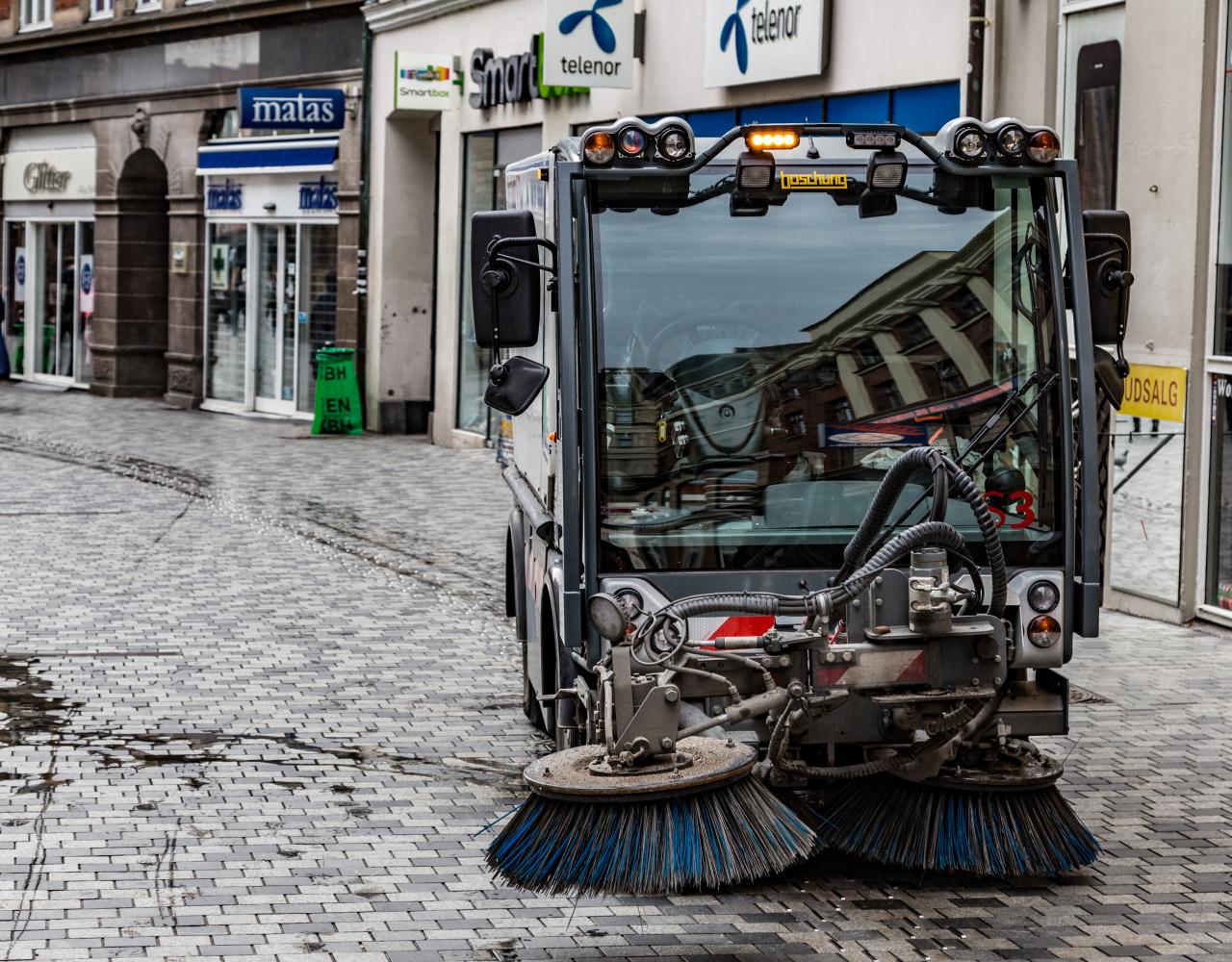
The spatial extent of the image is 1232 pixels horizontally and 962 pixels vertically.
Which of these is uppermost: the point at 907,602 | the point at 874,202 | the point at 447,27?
the point at 447,27

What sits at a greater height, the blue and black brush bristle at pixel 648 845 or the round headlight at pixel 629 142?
the round headlight at pixel 629 142

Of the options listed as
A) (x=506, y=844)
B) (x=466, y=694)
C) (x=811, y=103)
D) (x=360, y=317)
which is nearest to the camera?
(x=506, y=844)

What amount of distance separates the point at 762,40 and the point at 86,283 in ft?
62.8

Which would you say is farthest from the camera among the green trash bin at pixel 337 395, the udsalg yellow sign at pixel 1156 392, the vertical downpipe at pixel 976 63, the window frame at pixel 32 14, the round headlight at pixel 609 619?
the window frame at pixel 32 14

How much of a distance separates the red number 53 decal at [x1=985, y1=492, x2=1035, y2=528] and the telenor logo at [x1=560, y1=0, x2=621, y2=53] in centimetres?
1316

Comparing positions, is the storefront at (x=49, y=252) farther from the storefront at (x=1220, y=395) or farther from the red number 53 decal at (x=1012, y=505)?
the red number 53 decal at (x=1012, y=505)

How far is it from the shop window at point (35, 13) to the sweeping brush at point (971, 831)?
31342 millimetres

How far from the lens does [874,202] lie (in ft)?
22.9

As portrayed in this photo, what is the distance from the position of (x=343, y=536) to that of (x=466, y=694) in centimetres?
592

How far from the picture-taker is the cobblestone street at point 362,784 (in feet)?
19.7

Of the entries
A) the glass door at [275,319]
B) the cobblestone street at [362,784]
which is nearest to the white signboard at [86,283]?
the glass door at [275,319]

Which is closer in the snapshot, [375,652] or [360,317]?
[375,652]

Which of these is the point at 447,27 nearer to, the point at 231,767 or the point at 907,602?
the point at 231,767

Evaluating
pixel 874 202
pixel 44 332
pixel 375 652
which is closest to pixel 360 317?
pixel 44 332
